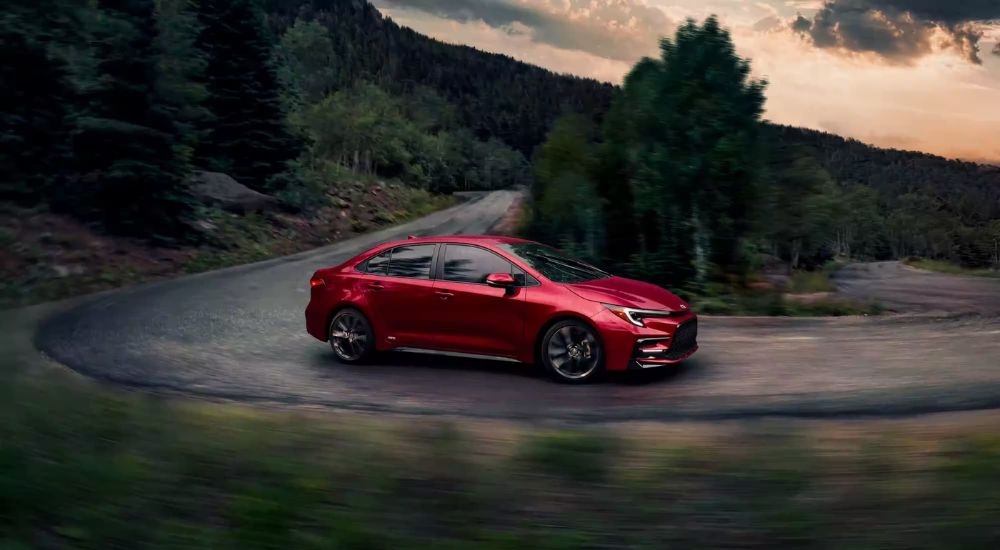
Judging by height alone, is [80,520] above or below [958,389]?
below

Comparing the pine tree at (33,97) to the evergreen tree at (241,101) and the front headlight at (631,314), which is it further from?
the front headlight at (631,314)

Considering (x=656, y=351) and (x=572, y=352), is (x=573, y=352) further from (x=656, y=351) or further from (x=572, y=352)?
(x=656, y=351)

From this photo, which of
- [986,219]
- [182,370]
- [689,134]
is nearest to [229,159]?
[689,134]

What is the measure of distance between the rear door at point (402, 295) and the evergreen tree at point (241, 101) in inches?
996

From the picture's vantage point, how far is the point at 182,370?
10.4m

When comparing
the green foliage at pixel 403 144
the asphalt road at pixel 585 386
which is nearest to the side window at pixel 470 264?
the asphalt road at pixel 585 386

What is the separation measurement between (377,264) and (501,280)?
1912mm

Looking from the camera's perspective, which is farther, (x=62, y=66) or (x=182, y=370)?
(x=62, y=66)

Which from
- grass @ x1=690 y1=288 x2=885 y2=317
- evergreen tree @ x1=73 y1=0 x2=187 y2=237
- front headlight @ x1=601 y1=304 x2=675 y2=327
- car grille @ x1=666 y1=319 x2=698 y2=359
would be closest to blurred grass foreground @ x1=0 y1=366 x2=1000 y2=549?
front headlight @ x1=601 y1=304 x2=675 y2=327

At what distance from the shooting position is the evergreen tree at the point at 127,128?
2381cm

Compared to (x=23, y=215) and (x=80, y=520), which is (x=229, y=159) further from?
(x=80, y=520)

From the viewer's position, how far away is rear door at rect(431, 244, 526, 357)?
9.66 meters

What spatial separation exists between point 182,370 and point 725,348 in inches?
255

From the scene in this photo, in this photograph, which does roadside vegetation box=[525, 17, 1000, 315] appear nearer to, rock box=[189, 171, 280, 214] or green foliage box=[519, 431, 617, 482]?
green foliage box=[519, 431, 617, 482]
